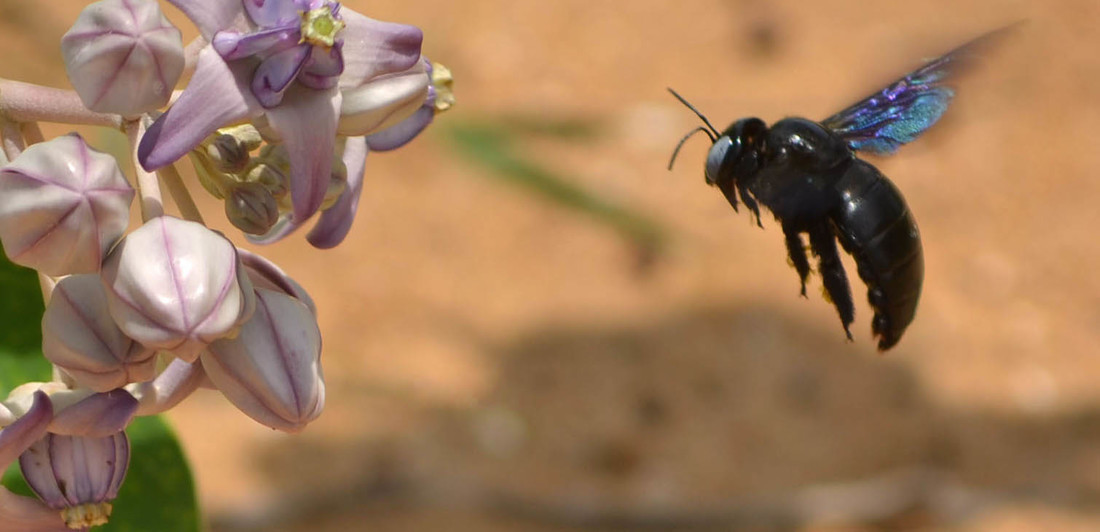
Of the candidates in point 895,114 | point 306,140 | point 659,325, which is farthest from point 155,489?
point 659,325

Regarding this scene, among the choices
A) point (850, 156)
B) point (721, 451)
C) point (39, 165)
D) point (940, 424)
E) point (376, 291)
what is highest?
point (850, 156)

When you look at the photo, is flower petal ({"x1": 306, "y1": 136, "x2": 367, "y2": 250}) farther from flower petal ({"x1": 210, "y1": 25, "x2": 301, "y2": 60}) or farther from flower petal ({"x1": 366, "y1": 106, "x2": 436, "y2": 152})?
flower petal ({"x1": 210, "y1": 25, "x2": 301, "y2": 60})

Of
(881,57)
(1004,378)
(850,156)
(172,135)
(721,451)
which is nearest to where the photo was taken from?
(172,135)

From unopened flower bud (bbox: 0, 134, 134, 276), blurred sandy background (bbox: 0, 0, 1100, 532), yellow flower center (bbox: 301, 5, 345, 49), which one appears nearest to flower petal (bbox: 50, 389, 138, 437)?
unopened flower bud (bbox: 0, 134, 134, 276)

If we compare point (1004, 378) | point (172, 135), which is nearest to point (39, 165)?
point (172, 135)

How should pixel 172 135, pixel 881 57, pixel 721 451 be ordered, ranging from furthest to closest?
1. pixel 881 57
2. pixel 721 451
3. pixel 172 135

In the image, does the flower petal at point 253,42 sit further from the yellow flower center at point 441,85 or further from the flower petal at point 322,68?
the yellow flower center at point 441,85

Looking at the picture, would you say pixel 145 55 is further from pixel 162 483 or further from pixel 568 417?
pixel 568 417
